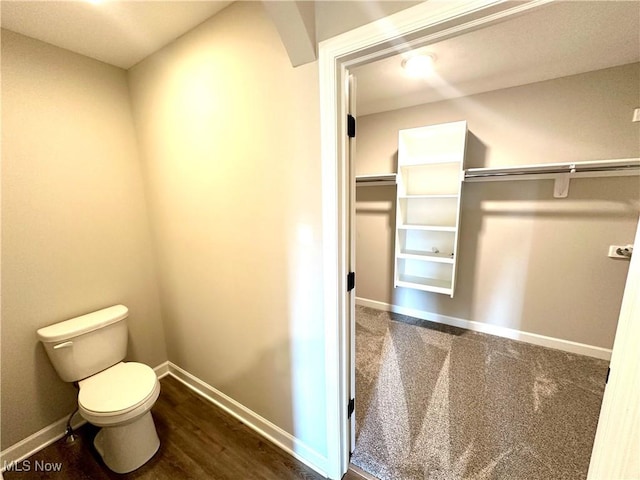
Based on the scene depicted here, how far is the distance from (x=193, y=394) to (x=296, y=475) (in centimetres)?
107

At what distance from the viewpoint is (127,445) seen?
56.7 inches

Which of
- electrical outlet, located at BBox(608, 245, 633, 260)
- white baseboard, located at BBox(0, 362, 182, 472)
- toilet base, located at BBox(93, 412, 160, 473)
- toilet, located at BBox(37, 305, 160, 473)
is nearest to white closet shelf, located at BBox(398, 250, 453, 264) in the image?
electrical outlet, located at BBox(608, 245, 633, 260)

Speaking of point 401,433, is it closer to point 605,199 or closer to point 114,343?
point 114,343

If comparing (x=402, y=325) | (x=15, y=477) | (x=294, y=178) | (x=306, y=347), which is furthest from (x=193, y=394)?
(x=402, y=325)

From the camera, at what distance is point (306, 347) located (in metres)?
1.37

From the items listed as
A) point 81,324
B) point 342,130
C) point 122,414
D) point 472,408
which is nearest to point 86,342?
point 81,324

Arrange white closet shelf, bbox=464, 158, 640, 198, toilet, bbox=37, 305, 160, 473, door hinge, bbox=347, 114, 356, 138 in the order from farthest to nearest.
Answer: white closet shelf, bbox=464, 158, 640, 198, toilet, bbox=37, 305, 160, 473, door hinge, bbox=347, 114, 356, 138

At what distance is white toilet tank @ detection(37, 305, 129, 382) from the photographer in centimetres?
152

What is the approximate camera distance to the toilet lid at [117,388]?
1.38 m

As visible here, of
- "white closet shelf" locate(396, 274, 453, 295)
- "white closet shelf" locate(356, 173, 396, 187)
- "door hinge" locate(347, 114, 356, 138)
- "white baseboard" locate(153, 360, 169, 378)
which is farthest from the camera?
"white closet shelf" locate(356, 173, 396, 187)

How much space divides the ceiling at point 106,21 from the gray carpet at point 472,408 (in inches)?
103

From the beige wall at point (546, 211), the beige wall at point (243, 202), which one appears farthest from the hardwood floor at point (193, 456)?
the beige wall at point (546, 211)

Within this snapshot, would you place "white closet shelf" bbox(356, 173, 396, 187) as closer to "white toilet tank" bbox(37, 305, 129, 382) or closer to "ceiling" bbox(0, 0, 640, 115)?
"ceiling" bbox(0, 0, 640, 115)

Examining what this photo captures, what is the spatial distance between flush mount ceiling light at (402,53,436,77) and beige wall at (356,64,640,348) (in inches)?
27.9
